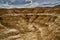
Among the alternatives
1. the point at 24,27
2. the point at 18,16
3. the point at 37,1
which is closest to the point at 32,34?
the point at 24,27

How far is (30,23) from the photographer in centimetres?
144

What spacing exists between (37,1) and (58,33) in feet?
1.23

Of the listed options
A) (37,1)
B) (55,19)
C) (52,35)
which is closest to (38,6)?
(37,1)

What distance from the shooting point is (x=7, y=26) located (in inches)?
57.2

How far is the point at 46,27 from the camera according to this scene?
1.41 metres

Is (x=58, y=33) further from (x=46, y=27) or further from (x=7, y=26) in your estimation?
(x=7, y=26)

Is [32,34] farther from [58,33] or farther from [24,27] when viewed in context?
[58,33]

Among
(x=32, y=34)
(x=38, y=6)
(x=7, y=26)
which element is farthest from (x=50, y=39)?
(x=7, y=26)

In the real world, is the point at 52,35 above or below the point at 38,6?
below

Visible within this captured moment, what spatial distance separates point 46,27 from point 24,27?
22cm

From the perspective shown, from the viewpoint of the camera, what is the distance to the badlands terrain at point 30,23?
4.55 feet

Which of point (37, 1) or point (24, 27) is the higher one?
point (37, 1)

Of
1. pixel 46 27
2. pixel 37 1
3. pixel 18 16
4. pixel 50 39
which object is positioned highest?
pixel 37 1

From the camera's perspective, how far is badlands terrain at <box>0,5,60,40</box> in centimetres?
139
